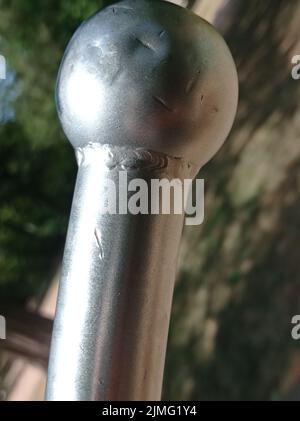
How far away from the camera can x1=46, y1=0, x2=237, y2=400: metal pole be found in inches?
12.4

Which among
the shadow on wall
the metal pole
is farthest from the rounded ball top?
the shadow on wall

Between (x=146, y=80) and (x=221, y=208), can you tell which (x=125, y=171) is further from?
(x=221, y=208)

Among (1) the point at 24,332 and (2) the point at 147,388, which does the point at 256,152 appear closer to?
(1) the point at 24,332

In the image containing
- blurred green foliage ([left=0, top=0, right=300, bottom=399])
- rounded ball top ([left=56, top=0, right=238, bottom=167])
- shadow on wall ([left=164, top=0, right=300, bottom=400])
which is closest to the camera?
rounded ball top ([left=56, top=0, right=238, bottom=167])

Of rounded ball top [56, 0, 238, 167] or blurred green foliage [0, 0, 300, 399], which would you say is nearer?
rounded ball top [56, 0, 238, 167]

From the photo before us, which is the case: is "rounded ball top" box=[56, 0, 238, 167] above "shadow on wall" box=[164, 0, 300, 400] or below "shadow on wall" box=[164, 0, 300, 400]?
below

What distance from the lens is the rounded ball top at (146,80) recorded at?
31 cm

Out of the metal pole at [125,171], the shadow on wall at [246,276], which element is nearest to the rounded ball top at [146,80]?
the metal pole at [125,171]

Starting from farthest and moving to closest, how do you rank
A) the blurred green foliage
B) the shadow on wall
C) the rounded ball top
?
1. the shadow on wall
2. the blurred green foliage
3. the rounded ball top

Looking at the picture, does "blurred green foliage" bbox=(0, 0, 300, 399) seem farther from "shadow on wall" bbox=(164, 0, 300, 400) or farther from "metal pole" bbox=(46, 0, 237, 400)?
"metal pole" bbox=(46, 0, 237, 400)

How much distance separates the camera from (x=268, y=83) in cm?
92

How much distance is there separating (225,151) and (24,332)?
376mm

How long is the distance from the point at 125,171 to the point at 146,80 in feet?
0.15

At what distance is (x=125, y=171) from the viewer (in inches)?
12.7
